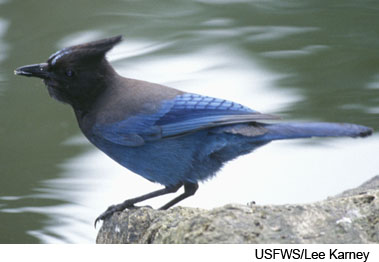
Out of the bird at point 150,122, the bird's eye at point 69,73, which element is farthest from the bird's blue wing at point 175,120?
the bird's eye at point 69,73

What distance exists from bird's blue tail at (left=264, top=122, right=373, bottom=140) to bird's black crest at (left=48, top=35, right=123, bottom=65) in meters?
0.85

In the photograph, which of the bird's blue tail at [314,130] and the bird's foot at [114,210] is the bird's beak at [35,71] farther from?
the bird's blue tail at [314,130]

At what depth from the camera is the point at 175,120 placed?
399 centimetres

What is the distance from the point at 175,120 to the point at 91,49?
534mm

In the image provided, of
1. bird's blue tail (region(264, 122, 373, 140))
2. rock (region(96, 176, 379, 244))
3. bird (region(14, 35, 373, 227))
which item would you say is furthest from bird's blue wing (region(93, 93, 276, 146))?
rock (region(96, 176, 379, 244))

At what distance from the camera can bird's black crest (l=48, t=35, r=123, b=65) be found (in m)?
3.93

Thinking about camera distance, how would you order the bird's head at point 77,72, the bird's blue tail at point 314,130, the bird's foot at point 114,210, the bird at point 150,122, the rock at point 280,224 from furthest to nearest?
the bird's head at point 77,72 < the bird at point 150,122 < the bird's foot at point 114,210 < the bird's blue tail at point 314,130 < the rock at point 280,224

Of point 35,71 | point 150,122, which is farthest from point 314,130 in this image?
point 35,71

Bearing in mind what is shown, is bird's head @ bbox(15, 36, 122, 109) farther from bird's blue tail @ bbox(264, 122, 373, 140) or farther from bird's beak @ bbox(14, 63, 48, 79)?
bird's blue tail @ bbox(264, 122, 373, 140)

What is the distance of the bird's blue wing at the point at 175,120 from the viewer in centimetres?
387

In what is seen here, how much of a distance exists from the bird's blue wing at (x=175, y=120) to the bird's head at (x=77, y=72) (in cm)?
20

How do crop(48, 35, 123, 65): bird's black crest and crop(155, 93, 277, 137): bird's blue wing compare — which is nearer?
crop(155, 93, 277, 137): bird's blue wing

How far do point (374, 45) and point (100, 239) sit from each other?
366 cm

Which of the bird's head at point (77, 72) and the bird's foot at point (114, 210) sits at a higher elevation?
the bird's head at point (77, 72)
